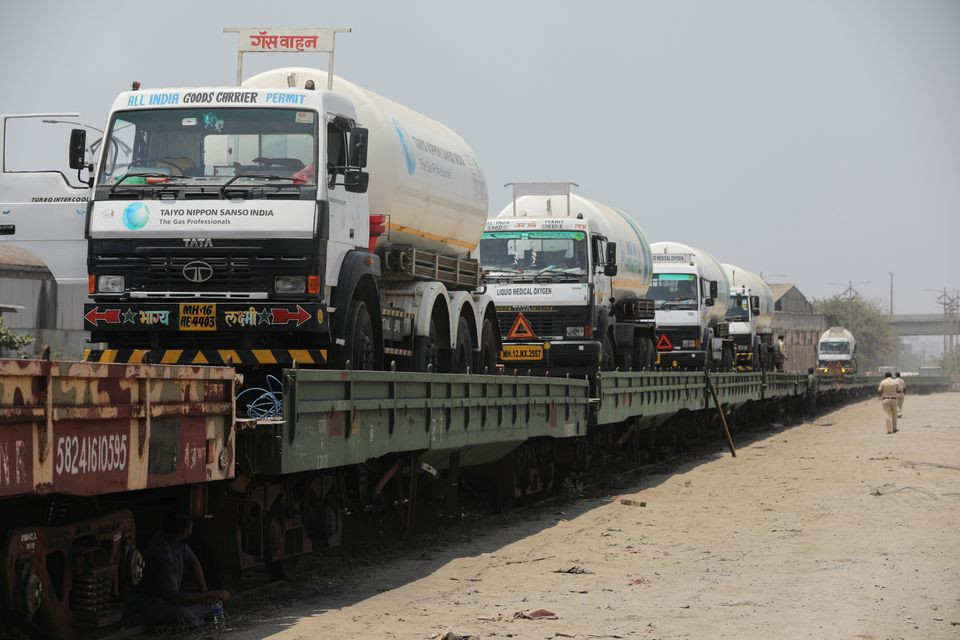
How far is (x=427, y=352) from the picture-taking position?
1619cm

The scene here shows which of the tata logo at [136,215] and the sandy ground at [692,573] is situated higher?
the tata logo at [136,215]

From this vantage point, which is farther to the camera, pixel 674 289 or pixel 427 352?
pixel 674 289

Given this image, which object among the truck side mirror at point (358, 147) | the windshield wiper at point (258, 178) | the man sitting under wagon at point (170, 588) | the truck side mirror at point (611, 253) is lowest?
the man sitting under wagon at point (170, 588)

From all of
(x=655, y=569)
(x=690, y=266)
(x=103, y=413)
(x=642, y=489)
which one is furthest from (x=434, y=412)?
(x=690, y=266)

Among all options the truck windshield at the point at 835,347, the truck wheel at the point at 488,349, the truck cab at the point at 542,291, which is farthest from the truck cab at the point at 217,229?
the truck windshield at the point at 835,347

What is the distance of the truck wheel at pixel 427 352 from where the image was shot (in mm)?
15844

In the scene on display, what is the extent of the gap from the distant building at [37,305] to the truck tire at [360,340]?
36.3 metres

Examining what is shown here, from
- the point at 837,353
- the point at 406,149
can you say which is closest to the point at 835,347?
the point at 837,353

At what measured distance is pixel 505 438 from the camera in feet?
51.2

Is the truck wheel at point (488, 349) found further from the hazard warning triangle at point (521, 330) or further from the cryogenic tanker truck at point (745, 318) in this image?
the cryogenic tanker truck at point (745, 318)

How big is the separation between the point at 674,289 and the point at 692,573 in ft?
87.6

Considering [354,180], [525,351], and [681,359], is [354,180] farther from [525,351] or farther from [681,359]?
[681,359]

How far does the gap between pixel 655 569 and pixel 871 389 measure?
229 ft

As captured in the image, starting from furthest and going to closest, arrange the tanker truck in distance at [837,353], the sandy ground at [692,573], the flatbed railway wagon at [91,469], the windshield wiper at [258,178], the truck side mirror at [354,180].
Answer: the tanker truck in distance at [837,353]
the truck side mirror at [354,180]
the windshield wiper at [258,178]
the sandy ground at [692,573]
the flatbed railway wagon at [91,469]
